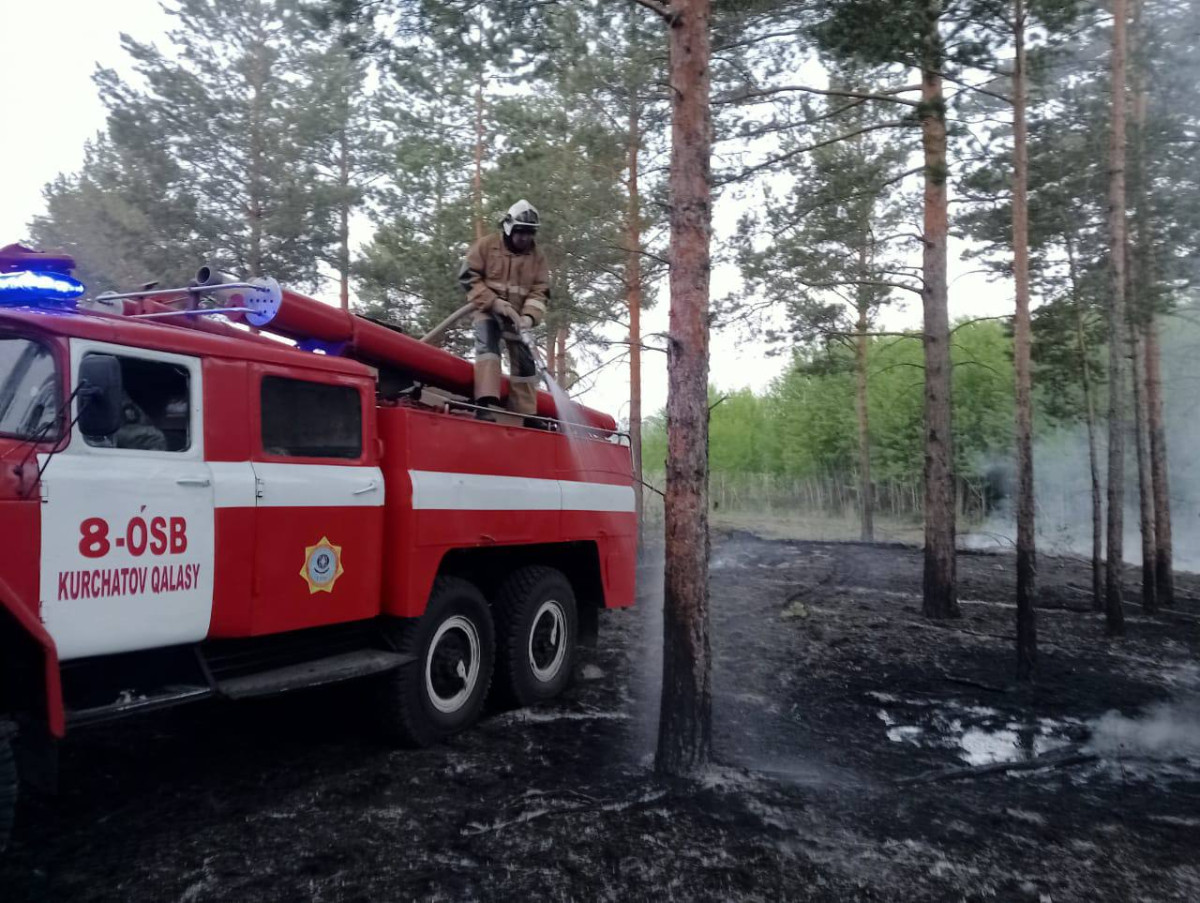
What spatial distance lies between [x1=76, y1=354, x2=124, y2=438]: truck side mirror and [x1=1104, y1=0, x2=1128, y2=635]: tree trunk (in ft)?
35.3

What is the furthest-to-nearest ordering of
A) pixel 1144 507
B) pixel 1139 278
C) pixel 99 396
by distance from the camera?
pixel 1139 278 < pixel 1144 507 < pixel 99 396

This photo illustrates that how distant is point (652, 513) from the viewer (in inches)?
1168

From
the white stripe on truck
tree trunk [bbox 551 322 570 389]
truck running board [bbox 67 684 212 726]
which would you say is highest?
tree trunk [bbox 551 322 570 389]

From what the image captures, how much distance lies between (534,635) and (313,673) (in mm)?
2492

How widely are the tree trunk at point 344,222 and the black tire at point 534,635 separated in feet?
47.2

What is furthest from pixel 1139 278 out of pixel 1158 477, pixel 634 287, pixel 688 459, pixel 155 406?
pixel 155 406

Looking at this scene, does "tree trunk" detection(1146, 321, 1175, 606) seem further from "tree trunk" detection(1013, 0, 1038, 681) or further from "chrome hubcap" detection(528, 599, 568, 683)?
"chrome hubcap" detection(528, 599, 568, 683)

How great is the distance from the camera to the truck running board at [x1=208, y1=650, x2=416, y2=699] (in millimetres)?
4980

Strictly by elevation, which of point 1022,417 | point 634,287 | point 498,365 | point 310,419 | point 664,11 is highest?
point 634,287

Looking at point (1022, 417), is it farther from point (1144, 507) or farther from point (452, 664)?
point (1144, 507)

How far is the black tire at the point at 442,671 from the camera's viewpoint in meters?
6.05

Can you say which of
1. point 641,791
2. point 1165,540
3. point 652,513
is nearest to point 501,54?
point 641,791

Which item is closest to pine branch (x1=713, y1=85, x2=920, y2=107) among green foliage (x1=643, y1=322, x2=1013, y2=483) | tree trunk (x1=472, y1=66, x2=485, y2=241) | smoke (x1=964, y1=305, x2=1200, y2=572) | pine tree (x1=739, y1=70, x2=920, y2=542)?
pine tree (x1=739, y1=70, x2=920, y2=542)

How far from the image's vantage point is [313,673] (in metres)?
5.34
